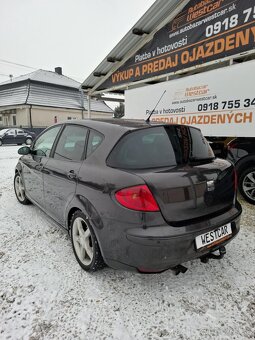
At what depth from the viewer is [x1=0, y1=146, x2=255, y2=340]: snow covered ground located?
1.85 meters

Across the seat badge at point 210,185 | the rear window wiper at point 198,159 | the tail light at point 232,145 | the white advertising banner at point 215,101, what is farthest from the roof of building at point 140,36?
the seat badge at point 210,185

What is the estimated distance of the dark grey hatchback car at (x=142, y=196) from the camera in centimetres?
194

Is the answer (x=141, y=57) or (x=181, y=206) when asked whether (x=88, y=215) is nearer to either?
(x=181, y=206)

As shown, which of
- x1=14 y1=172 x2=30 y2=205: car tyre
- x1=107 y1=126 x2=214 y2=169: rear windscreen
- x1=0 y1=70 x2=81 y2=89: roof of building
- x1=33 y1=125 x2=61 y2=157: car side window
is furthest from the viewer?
x1=0 y1=70 x2=81 y2=89: roof of building

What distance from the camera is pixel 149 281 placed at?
241 centimetres

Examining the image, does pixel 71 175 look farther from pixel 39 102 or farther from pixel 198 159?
pixel 39 102

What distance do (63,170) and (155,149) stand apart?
112 cm

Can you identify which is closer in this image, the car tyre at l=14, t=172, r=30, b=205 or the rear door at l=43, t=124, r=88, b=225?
the rear door at l=43, t=124, r=88, b=225

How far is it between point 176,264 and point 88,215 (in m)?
0.88

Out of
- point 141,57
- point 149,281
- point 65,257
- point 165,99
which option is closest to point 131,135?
point 149,281

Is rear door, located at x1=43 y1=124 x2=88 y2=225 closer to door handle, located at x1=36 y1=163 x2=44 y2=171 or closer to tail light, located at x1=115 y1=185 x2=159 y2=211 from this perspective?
door handle, located at x1=36 y1=163 x2=44 y2=171

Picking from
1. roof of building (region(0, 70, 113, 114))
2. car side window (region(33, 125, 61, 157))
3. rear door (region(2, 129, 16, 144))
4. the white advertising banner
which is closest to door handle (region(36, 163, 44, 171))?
car side window (region(33, 125, 61, 157))

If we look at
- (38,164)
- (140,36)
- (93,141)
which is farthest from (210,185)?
(140,36)

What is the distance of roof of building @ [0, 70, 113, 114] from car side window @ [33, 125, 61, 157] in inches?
873
